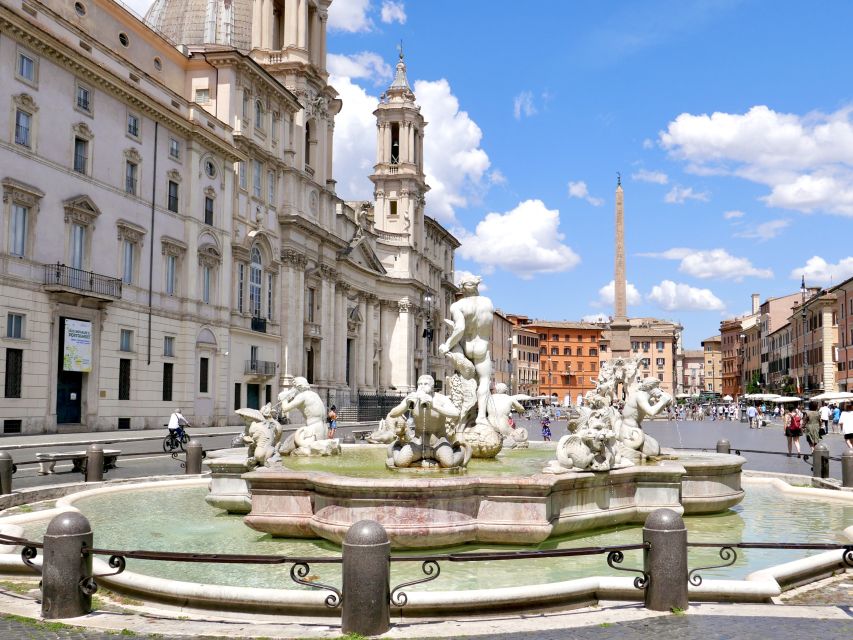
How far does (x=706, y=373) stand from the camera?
184625 mm

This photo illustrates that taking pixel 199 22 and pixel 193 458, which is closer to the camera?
pixel 193 458

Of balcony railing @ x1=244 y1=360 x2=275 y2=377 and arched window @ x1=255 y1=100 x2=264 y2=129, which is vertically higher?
arched window @ x1=255 y1=100 x2=264 y2=129

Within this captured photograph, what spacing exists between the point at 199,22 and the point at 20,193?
28.5 m

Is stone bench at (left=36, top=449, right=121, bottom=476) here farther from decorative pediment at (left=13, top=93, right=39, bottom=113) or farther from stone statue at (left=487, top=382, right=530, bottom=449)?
decorative pediment at (left=13, top=93, right=39, bottom=113)

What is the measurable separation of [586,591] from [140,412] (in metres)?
30.3

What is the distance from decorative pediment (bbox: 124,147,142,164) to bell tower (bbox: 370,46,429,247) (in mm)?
45548

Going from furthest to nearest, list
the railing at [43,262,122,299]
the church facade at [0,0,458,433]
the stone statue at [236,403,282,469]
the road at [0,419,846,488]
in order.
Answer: the railing at [43,262,122,299] → the church facade at [0,0,458,433] → the road at [0,419,846,488] → the stone statue at [236,403,282,469]

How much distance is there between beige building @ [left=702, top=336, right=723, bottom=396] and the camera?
179 m

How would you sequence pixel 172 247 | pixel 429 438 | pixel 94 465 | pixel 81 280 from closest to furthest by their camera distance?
pixel 429 438, pixel 94 465, pixel 81 280, pixel 172 247

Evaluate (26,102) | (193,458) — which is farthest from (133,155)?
(193,458)

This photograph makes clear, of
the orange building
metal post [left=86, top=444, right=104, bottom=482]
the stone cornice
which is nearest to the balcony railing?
the stone cornice

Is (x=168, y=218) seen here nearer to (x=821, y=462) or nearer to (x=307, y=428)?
(x=307, y=428)

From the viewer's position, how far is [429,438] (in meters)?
10.4

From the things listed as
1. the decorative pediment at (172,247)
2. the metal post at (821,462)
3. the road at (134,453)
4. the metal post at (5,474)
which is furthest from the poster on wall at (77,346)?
the metal post at (821,462)
